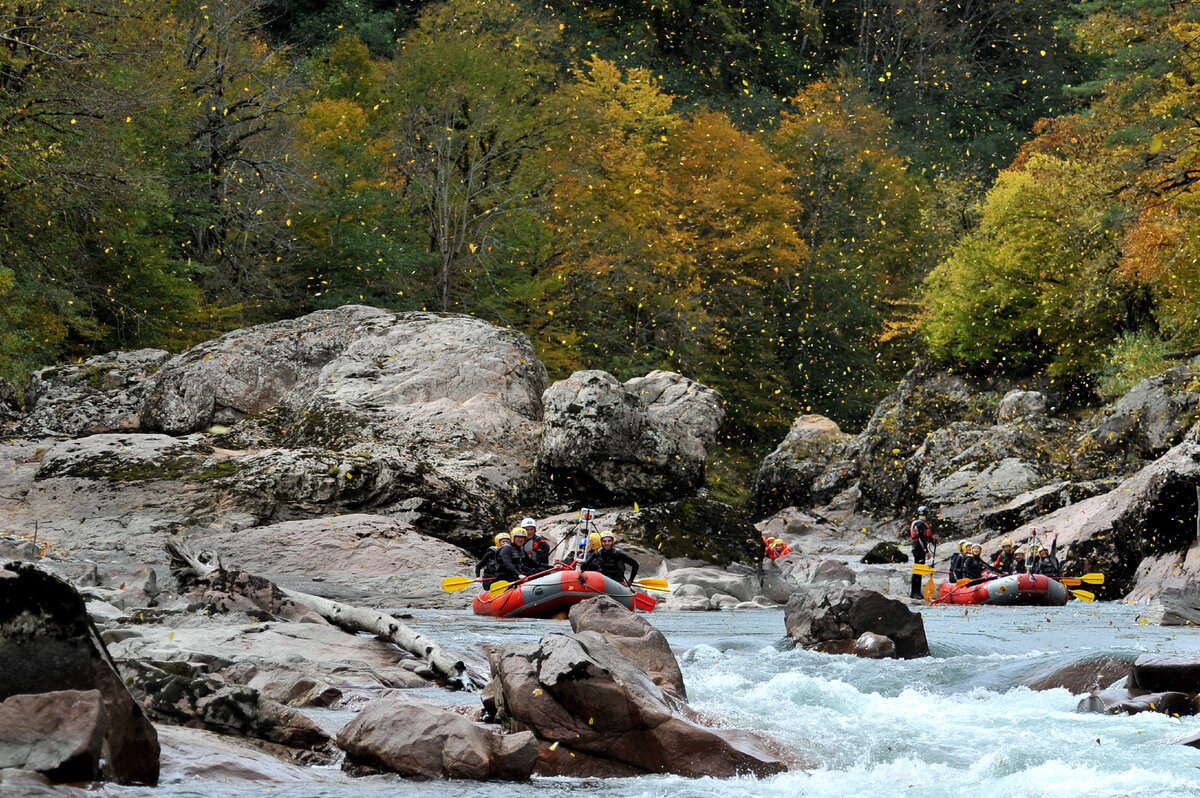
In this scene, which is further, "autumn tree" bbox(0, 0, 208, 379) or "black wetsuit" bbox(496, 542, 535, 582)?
"autumn tree" bbox(0, 0, 208, 379)

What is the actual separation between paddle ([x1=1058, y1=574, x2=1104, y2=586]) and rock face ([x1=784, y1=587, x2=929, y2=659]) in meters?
8.15

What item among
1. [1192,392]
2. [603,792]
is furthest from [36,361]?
[1192,392]

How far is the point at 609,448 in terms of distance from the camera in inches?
885

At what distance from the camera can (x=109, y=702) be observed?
19.6 feet

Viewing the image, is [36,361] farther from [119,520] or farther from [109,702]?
[109,702]

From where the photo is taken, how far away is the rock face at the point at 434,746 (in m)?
6.95

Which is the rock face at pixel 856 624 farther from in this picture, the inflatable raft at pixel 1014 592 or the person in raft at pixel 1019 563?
the person in raft at pixel 1019 563

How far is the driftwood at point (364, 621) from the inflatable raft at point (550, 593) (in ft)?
12.1

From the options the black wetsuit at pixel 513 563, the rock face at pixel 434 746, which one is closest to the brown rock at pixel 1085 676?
the rock face at pixel 434 746

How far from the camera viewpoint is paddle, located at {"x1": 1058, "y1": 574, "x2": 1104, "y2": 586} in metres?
20.1

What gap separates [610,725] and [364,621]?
4.30m

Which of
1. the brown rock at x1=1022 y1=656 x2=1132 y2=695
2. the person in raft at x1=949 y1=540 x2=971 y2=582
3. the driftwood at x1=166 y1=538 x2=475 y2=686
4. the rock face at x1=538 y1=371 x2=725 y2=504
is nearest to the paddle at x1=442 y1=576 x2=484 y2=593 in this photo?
the driftwood at x1=166 y1=538 x2=475 y2=686

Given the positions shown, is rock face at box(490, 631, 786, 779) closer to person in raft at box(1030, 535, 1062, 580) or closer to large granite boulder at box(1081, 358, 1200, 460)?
person in raft at box(1030, 535, 1062, 580)

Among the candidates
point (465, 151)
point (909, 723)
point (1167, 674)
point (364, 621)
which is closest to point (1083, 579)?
point (1167, 674)
